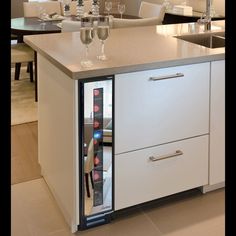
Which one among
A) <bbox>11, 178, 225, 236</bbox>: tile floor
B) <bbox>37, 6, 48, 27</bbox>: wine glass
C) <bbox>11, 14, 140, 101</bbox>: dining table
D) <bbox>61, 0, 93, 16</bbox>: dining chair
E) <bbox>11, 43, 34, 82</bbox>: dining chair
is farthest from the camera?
<bbox>61, 0, 93, 16</bbox>: dining chair

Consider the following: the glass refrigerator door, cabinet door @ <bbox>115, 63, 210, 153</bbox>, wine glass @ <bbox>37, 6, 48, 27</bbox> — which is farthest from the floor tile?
wine glass @ <bbox>37, 6, 48, 27</bbox>

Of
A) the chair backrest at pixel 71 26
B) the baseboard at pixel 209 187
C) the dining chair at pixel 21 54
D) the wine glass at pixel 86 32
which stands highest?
the chair backrest at pixel 71 26

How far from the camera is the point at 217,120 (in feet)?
7.51

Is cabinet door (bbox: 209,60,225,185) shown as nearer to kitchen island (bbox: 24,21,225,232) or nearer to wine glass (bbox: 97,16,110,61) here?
kitchen island (bbox: 24,21,225,232)

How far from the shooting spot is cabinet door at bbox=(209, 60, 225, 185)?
2.21 metres

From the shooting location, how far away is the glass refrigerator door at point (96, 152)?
1903mm

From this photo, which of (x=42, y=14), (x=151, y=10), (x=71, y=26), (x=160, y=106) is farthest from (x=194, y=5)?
(x=160, y=106)

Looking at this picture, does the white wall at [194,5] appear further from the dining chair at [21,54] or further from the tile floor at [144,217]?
the dining chair at [21,54]

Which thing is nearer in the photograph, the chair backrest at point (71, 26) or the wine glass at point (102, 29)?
the wine glass at point (102, 29)

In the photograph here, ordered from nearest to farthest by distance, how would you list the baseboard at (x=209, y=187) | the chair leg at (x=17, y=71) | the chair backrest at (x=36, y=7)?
the baseboard at (x=209, y=187) < the chair leg at (x=17, y=71) < the chair backrest at (x=36, y=7)

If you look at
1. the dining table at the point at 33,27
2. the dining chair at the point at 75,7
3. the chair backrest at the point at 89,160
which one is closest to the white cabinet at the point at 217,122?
the chair backrest at the point at 89,160

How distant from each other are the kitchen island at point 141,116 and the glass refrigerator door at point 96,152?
2 cm

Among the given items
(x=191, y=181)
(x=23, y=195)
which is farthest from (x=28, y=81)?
(x=191, y=181)

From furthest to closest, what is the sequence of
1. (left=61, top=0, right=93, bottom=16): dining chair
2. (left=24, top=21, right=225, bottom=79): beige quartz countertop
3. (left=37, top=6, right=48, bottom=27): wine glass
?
(left=61, top=0, right=93, bottom=16): dining chair → (left=37, top=6, right=48, bottom=27): wine glass → (left=24, top=21, right=225, bottom=79): beige quartz countertop
